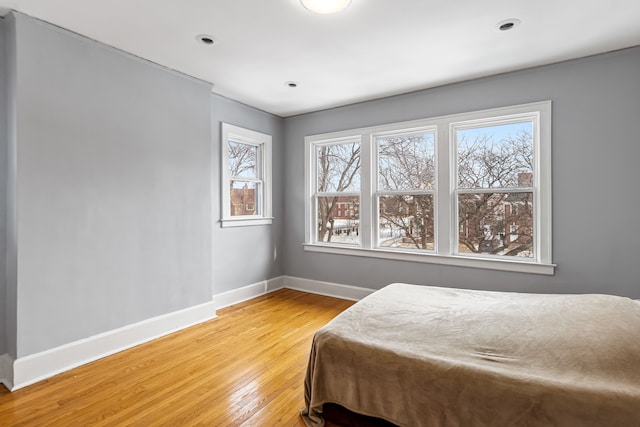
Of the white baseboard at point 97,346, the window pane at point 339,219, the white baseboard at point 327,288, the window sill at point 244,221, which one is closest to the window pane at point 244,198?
the window sill at point 244,221

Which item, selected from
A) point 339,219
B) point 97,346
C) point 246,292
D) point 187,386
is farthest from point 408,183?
point 97,346

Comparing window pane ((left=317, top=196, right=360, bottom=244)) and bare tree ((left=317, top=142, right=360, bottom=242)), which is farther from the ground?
bare tree ((left=317, top=142, right=360, bottom=242))

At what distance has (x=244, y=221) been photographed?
4320mm

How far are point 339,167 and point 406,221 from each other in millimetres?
1216

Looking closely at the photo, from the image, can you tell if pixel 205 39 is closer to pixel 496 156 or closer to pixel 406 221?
pixel 406 221

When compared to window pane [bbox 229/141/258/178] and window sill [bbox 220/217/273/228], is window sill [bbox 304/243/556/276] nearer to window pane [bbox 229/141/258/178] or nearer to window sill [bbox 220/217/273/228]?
window sill [bbox 220/217/273/228]

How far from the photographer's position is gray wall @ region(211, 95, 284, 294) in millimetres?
3965

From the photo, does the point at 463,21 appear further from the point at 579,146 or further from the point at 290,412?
the point at 290,412

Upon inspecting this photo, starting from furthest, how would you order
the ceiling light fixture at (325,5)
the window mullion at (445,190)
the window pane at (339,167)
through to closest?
the window pane at (339,167)
the window mullion at (445,190)
the ceiling light fixture at (325,5)

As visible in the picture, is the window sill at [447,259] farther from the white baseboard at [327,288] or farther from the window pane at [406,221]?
the white baseboard at [327,288]

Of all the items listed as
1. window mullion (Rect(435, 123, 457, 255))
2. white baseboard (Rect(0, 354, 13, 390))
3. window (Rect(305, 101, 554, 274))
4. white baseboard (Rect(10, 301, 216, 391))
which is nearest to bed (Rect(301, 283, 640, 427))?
window (Rect(305, 101, 554, 274))

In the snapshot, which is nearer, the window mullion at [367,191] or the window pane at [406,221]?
the window pane at [406,221]

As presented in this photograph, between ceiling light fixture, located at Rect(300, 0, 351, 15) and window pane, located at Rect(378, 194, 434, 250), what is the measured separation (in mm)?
2336

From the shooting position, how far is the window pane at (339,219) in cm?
446
